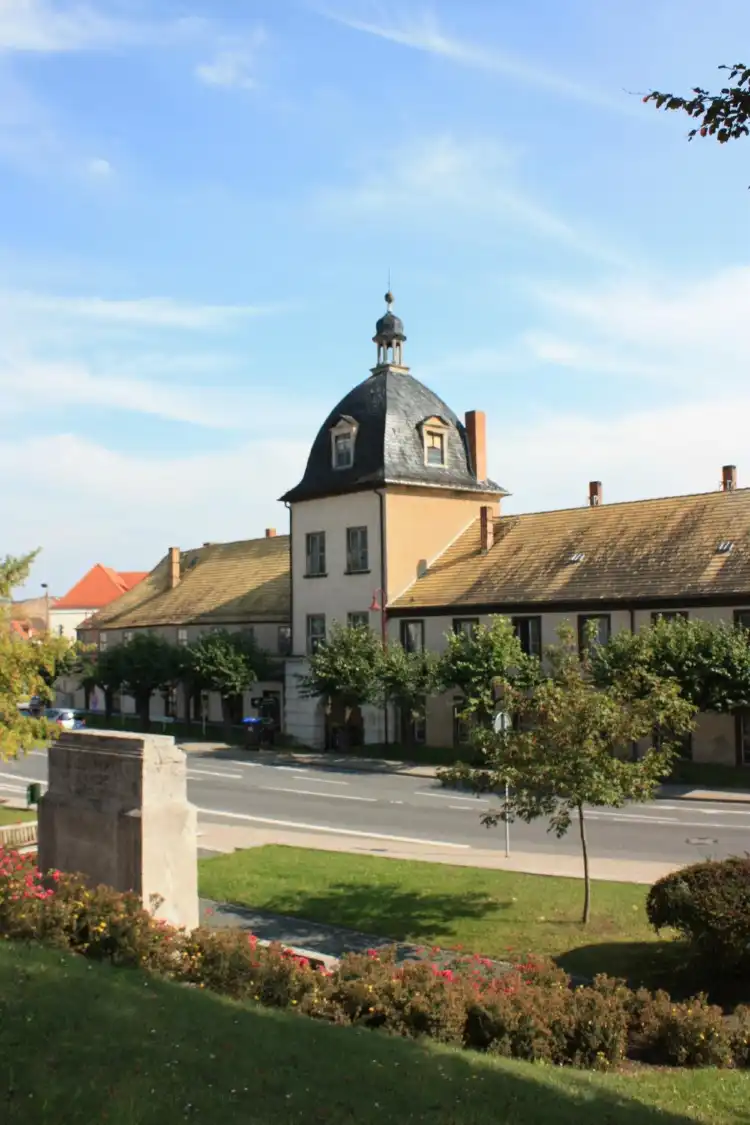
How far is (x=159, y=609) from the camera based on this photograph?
5719cm

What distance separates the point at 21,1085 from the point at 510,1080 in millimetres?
3358

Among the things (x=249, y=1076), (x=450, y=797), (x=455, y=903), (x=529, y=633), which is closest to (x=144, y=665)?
(x=529, y=633)

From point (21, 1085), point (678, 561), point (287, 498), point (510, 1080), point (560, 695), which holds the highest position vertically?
point (287, 498)

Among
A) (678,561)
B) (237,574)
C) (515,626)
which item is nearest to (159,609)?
(237,574)

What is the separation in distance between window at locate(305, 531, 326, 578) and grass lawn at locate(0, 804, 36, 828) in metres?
19.6

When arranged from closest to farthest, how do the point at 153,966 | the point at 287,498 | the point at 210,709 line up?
the point at 153,966 < the point at 287,498 < the point at 210,709

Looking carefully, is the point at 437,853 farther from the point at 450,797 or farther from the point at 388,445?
the point at 388,445

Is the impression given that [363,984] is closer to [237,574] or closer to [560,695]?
[560,695]

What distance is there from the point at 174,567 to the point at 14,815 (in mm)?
35581

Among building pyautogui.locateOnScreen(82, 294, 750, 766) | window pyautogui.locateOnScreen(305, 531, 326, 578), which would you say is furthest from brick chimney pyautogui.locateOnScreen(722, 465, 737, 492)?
window pyautogui.locateOnScreen(305, 531, 326, 578)

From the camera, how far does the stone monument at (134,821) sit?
40.8ft

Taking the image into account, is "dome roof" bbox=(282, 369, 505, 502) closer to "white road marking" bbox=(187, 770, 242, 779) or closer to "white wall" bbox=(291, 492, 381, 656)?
"white wall" bbox=(291, 492, 381, 656)

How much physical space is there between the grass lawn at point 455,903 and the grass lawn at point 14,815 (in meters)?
6.87

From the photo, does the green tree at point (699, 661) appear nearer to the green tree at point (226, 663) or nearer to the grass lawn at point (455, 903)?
the grass lawn at point (455, 903)
